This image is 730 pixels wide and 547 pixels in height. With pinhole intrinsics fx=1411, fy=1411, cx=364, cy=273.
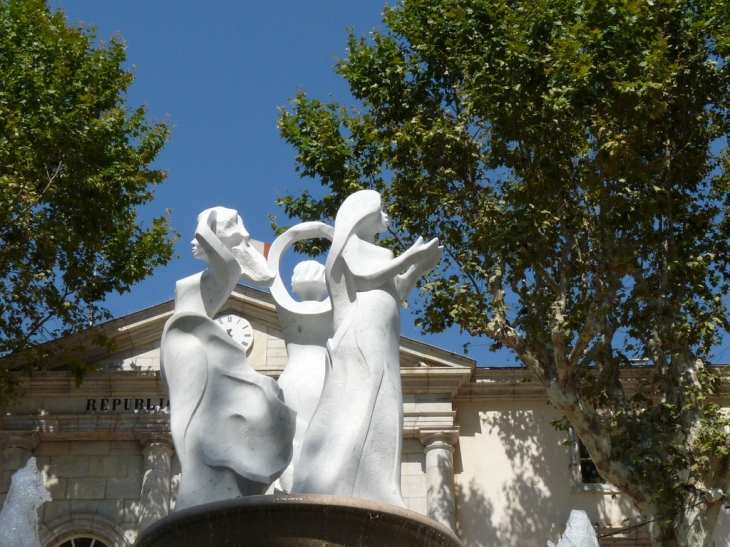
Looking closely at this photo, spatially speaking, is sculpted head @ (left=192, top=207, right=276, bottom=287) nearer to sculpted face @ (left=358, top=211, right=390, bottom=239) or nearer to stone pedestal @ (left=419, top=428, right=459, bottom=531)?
sculpted face @ (left=358, top=211, right=390, bottom=239)

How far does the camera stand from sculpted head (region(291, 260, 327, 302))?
33.6ft

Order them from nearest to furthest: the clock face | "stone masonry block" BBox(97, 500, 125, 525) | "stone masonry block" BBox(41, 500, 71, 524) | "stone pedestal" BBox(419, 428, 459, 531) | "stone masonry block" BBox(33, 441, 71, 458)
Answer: "stone pedestal" BBox(419, 428, 459, 531)
"stone masonry block" BBox(41, 500, 71, 524)
"stone masonry block" BBox(97, 500, 125, 525)
"stone masonry block" BBox(33, 441, 71, 458)
the clock face

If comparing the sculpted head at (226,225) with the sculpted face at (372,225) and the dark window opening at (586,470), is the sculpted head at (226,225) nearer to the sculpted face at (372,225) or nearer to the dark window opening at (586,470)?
the sculpted face at (372,225)

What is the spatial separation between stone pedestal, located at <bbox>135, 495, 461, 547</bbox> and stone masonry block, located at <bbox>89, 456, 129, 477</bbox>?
653 inches

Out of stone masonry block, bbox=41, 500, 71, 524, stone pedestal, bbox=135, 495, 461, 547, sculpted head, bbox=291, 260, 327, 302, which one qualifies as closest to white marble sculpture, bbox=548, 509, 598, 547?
sculpted head, bbox=291, 260, 327, 302

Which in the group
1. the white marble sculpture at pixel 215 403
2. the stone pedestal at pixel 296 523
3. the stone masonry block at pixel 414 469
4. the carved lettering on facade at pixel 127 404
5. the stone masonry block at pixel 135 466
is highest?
the carved lettering on facade at pixel 127 404

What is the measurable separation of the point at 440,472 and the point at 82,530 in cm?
599

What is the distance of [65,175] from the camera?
2002 cm

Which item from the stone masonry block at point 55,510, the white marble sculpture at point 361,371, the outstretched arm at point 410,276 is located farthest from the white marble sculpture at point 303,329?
the stone masonry block at point 55,510

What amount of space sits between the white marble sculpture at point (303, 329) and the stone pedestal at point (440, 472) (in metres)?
13.0

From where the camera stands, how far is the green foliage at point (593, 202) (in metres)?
16.7

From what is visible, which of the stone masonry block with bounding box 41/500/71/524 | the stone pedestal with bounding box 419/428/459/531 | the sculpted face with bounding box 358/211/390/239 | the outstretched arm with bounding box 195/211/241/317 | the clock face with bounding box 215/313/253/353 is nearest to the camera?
the outstretched arm with bounding box 195/211/241/317

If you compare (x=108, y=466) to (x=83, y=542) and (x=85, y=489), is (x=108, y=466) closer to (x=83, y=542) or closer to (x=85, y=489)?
(x=85, y=489)

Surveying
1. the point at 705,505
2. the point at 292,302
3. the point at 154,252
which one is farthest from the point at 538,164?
the point at 292,302
